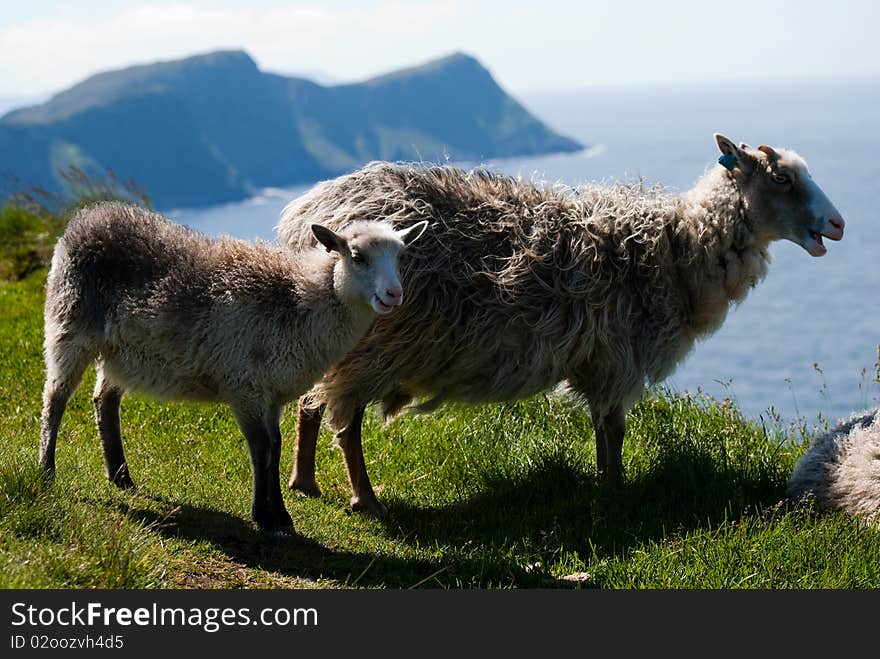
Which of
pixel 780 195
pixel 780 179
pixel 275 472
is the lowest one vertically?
pixel 275 472

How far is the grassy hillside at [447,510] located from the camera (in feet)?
16.4

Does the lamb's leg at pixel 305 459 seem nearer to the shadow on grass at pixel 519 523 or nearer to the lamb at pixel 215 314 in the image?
the shadow on grass at pixel 519 523

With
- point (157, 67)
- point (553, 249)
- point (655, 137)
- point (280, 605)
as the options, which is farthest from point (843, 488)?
point (157, 67)

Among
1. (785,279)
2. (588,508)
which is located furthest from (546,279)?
(785,279)

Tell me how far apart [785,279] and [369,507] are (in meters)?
29.5

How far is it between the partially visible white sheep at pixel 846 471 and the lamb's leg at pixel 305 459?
3.04 meters

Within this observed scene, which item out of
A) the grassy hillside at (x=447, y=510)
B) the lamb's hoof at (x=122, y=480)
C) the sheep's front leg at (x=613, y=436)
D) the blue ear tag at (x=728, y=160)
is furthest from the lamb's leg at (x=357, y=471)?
the blue ear tag at (x=728, y=160)

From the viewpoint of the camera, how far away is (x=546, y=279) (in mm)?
6531

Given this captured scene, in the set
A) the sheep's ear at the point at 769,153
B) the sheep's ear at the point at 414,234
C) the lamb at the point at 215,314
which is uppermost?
the sheep's ear at the point at 769,153

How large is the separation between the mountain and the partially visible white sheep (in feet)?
133

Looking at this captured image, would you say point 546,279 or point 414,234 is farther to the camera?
point 546,279

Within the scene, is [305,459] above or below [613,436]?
below

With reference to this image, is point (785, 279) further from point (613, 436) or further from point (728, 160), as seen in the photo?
point (613, 436)

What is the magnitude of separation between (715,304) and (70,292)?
396 centimetres
